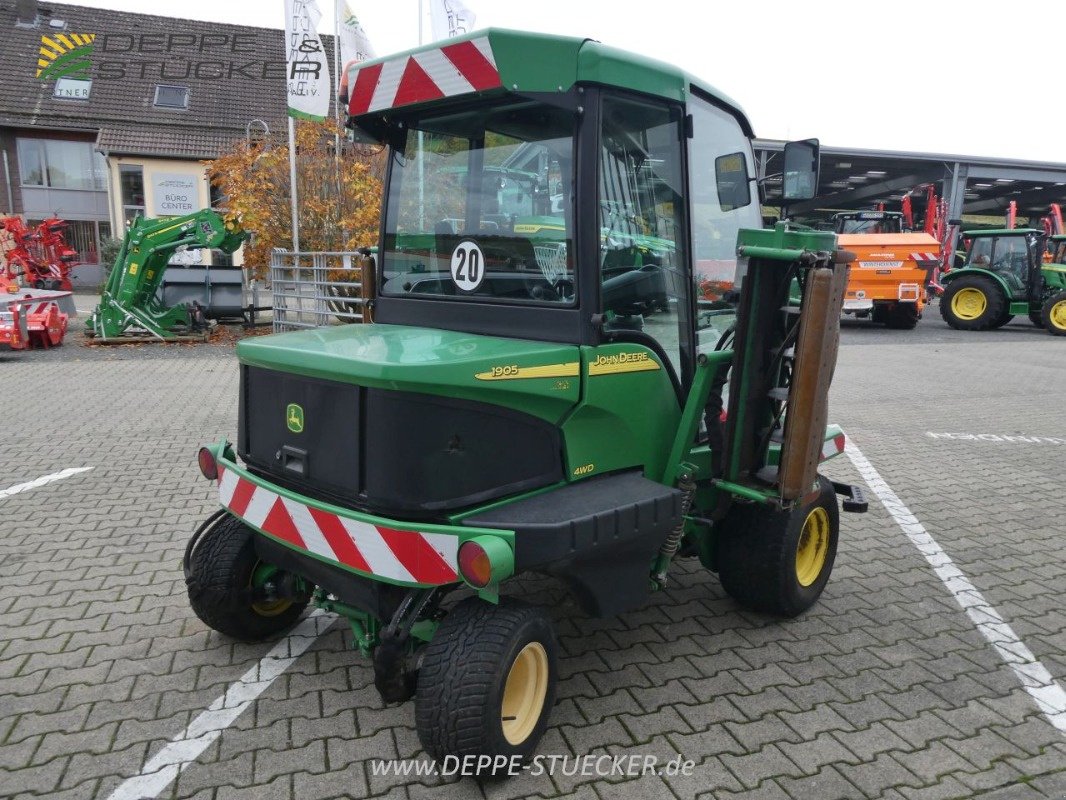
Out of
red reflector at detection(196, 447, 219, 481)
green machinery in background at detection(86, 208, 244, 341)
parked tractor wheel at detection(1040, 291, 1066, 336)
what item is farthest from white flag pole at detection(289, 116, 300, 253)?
parked tractor wheel at detection(1040, 291, 1066, 336)

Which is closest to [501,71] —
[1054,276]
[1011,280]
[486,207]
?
[486,207]

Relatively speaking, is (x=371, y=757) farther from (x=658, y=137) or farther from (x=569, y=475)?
(x=658, y=137)

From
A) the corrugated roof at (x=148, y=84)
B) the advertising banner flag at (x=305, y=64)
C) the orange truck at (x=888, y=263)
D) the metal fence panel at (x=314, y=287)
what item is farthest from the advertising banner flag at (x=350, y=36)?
the corrugated roof at (x=148, y=84)

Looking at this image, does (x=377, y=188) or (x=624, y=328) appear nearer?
(x=624, y=328)

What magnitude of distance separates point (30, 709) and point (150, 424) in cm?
479

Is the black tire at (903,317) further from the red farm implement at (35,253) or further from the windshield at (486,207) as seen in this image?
the red farm implement at (35,253)

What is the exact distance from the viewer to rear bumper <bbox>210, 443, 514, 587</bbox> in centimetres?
243

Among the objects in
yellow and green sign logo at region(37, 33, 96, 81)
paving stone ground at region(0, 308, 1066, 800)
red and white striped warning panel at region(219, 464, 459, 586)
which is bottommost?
paving stone ground at region(0, 308, 1066, 800)

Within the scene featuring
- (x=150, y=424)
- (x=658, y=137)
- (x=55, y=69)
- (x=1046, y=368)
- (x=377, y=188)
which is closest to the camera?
(x=658, y=137)

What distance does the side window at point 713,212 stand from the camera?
3225mm

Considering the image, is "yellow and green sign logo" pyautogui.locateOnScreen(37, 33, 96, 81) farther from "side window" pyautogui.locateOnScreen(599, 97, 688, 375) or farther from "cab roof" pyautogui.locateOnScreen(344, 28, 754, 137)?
"side window" pyautogui.locateOnScreen(599, 97, 688, 375)

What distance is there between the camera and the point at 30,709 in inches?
114

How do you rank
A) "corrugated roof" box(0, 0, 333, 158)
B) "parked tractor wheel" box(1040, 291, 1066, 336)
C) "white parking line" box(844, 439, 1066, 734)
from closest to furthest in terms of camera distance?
"white parking line" box(844, 439, 1066, 734) → "parked tractor wheel" box(1040, 291, 1066, 336) → "corrugated roof" box(0, 0, 333, 158)

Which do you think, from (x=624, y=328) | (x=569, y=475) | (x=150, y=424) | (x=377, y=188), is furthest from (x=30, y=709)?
(x=377, y=188)
